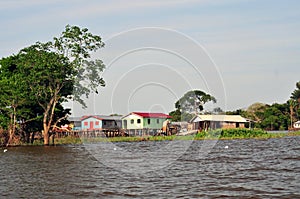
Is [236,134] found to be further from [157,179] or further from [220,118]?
[157,179]

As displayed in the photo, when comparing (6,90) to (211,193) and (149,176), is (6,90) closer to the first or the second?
(149,176)

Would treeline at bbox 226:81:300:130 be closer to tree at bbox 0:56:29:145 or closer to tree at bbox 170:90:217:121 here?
tree at bbox 170:90:217:121

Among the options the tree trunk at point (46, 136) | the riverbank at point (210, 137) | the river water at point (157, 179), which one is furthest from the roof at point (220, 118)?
the river water at point (157, 179)

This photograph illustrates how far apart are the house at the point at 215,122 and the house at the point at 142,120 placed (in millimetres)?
5698

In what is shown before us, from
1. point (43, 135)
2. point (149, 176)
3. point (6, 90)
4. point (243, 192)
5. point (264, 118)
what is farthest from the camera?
point (264, 118)

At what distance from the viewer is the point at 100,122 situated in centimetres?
7531

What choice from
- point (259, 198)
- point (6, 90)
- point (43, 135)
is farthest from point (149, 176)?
point (43, 135)

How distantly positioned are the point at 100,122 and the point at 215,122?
1833 cm

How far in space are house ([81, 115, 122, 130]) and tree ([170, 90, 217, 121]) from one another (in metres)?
10.8

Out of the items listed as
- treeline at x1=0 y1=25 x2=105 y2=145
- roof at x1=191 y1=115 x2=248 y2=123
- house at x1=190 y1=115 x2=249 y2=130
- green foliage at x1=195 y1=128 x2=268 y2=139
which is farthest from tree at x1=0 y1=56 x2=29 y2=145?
roof at x1=191 y1=115 x2=248 y2=123

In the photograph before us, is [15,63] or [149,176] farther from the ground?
[15,63]

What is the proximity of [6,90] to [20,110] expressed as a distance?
99.7 inches

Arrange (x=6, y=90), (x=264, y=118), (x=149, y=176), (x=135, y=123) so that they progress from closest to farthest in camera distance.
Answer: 1. (x=149, y=176)
2. (x=6, y=90)
3. (x=135, y=123)
4. (x=264, y=118)

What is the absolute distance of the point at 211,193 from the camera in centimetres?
1493
